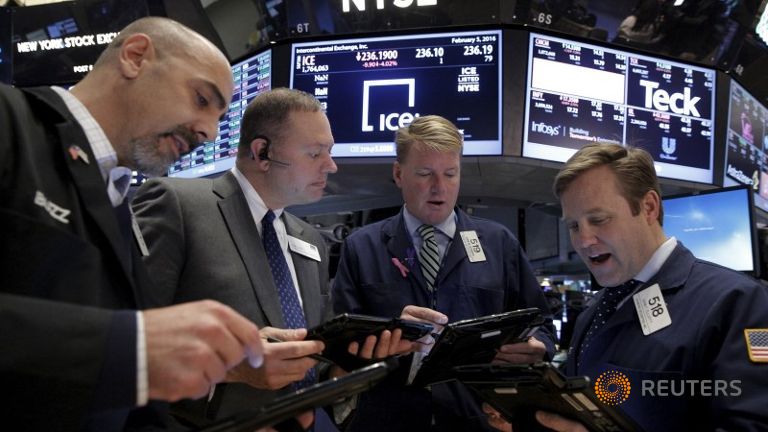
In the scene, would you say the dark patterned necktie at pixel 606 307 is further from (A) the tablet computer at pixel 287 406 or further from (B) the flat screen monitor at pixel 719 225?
(B) the flat screen monitor at pixel 719 225

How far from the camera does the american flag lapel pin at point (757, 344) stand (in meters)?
1.40

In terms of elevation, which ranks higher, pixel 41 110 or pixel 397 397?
pixel 41 110

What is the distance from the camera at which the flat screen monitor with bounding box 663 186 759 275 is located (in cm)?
330

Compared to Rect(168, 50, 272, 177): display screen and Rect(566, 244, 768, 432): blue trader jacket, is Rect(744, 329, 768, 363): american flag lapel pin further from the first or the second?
Rect(168, 50, 272, 177): display screen

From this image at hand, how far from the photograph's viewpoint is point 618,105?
3.99 m

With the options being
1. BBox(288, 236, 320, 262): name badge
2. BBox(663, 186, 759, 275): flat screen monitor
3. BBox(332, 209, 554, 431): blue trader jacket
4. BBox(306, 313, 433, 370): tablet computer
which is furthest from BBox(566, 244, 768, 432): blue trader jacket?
BBox(663, 186, 759, 275): flat screen monitor

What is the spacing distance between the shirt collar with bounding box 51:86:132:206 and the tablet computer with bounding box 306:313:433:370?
0.52m

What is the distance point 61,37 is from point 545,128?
3.51 m

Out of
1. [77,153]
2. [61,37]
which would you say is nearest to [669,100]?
[77,153]

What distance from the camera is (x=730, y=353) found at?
4.71 feet

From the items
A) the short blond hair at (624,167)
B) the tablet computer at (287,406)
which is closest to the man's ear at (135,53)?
the tablet computer at (287,406)

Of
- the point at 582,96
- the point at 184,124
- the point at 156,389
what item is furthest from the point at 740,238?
the point at 156,389

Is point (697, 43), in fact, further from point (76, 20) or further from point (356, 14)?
point (76, 20)

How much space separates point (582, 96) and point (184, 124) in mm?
2991
